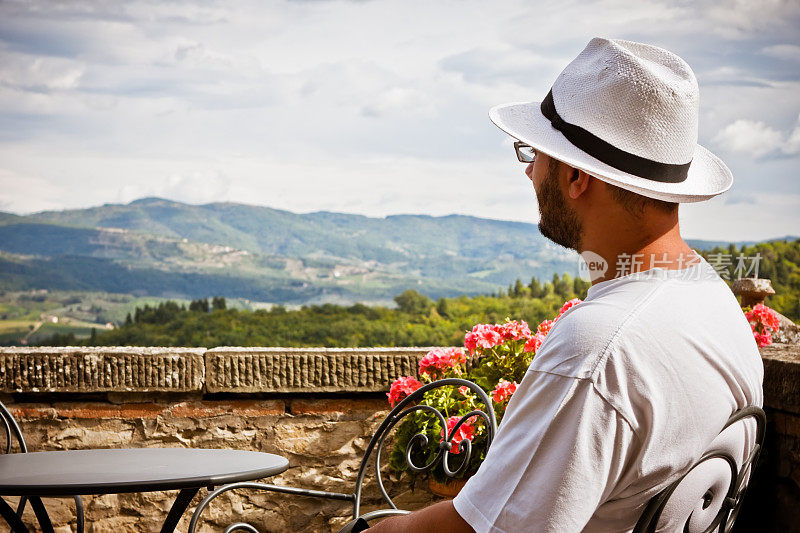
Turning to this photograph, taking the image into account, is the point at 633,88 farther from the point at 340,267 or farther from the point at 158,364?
the point at 340,267

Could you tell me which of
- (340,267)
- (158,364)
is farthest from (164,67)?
(158,364)

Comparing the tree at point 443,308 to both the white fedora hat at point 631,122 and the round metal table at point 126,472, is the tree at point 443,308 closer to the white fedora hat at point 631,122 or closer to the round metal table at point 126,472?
the round metal table at point 126,472

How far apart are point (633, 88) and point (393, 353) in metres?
1.80

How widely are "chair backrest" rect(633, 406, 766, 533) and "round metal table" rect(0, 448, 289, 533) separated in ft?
3.27

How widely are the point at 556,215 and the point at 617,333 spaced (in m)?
0.30

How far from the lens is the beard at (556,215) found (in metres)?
1.20

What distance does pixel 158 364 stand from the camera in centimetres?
273

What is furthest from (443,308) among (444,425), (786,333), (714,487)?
(714,487)

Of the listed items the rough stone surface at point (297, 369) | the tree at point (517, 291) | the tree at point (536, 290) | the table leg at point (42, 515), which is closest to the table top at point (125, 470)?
the table leg at point (42, 515)

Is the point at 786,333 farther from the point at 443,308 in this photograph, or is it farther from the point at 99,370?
the point at 443,308

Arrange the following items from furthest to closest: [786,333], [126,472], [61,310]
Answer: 1. [61,310]
2. [786,333]
3. [126,472]

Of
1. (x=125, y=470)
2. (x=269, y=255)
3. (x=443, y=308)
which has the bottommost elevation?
(x=269, y=255)

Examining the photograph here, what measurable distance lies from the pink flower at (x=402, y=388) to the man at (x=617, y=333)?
1373 mm

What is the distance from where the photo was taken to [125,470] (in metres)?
1.79
